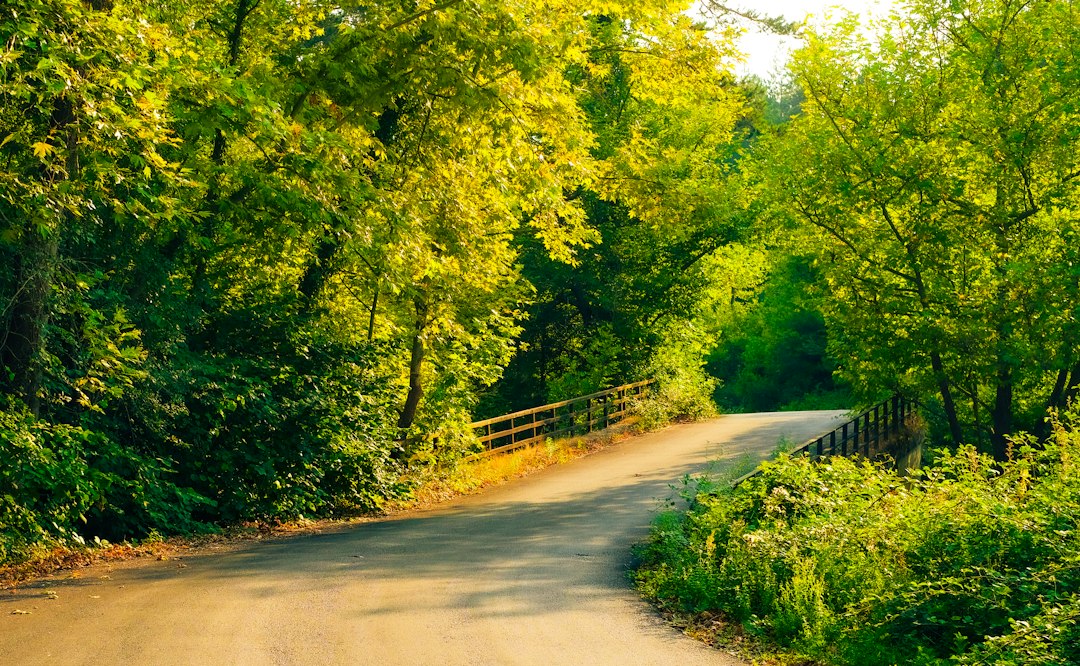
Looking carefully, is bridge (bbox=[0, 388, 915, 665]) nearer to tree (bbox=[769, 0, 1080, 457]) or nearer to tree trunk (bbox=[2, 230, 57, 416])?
tree trunk (bbox=[2, 230, 57, 416])

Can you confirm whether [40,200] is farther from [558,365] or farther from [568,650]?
[558,365]

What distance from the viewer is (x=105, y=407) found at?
512 inches

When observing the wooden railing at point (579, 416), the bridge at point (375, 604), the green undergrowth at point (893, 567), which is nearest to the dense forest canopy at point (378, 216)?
the bridge at point (375, 604)

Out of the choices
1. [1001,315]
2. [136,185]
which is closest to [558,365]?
[1001,315]

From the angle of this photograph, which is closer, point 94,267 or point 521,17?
point 94,267

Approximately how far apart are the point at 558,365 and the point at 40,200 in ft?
85.0

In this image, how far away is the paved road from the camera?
8.58 meters

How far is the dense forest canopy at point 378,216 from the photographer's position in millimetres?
11398

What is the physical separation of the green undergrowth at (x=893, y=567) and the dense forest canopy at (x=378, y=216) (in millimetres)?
6182

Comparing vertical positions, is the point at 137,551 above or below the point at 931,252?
below

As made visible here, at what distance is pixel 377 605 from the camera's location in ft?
33.9

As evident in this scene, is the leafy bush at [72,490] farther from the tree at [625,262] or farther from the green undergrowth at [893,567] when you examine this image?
the tree at [625,262]

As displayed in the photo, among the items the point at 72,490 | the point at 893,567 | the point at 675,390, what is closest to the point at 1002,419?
the point at 675,390

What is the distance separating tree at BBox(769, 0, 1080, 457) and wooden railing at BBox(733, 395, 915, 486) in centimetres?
173
